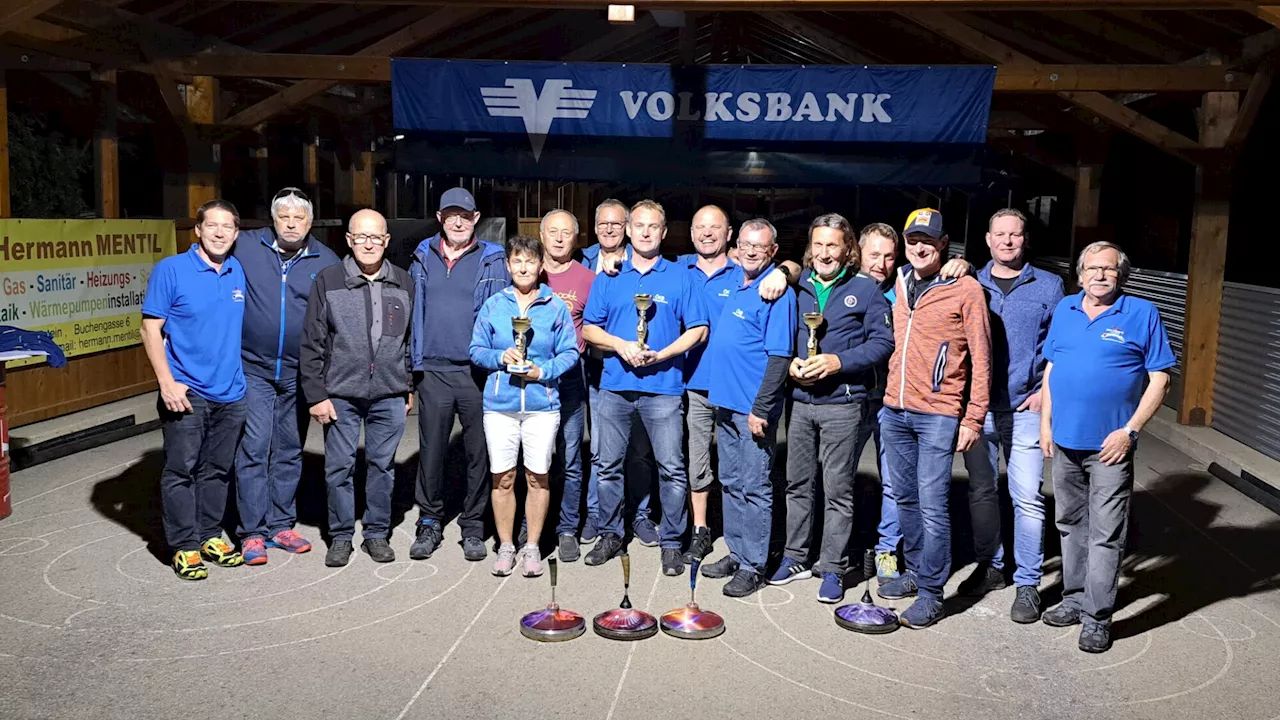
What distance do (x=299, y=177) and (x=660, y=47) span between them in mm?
7391

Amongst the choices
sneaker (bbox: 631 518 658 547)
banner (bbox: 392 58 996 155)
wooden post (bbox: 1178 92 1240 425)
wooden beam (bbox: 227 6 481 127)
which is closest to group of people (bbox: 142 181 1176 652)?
sneaker (bbox: 631 518 658 547)

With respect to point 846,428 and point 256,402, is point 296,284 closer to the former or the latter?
point 256,402

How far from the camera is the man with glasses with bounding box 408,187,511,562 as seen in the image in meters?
6.39

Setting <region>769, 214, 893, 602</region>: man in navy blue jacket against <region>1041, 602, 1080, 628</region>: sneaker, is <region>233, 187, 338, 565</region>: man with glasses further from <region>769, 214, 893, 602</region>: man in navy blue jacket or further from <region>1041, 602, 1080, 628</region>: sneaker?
<region>1041, 602, 1080, 628</region>: sneaker

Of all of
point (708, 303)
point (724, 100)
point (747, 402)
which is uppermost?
point (724, 100)

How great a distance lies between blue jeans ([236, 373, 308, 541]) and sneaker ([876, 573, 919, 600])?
339 centimetres

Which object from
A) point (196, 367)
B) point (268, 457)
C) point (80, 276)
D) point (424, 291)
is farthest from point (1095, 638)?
point (80, 276)

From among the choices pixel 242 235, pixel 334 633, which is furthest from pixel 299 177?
pixel 334 633

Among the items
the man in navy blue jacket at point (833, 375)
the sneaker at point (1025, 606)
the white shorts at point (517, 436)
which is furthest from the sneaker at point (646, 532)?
the sneaker at point (1025, 606)

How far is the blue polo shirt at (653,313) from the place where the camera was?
6336mm

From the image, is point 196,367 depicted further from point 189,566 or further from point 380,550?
point 380,550

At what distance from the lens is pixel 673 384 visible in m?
6.35

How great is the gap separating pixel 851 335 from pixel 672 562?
168 cm

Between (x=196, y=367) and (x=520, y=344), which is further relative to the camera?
(x=196, y=367)
